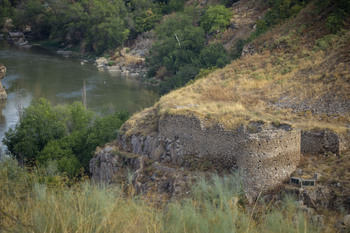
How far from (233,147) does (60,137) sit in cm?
1596

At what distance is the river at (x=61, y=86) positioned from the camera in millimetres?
40719

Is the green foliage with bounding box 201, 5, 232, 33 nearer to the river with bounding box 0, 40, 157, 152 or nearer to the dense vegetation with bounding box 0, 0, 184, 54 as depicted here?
the river with bounding box 0, 40, 157, 152

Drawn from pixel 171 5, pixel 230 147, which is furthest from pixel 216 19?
pixel 230 147

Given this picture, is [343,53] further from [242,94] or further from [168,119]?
[168,119]

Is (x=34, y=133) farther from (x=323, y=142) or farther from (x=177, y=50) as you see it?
(x=177, y=50)

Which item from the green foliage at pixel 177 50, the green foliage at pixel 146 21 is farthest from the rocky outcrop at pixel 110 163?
the green foliage at pixel 146 21

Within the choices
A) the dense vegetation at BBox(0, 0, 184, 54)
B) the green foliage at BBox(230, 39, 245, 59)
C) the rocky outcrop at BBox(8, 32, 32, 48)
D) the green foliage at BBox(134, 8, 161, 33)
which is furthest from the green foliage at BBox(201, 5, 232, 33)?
the rocky outcrop at BBox(8, 32, 32, 48)

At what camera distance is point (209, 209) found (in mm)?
10078

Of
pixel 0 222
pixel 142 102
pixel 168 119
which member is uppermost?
pixel 0 222

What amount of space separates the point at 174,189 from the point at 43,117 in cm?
1528

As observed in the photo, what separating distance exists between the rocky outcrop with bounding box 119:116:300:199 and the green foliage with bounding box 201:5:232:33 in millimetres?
31734

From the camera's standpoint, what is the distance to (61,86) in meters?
47.5

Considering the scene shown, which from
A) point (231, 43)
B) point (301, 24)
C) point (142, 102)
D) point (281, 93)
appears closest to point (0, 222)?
point (281, 93)

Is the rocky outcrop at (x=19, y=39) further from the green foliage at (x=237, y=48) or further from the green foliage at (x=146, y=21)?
the green foliage at (x=237, y=48)
